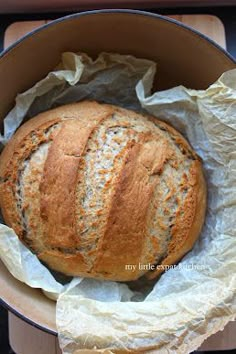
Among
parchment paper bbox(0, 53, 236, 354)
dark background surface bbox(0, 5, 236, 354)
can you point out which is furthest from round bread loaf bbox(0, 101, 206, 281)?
dark background surface bbox(0, 5, 236, 354)

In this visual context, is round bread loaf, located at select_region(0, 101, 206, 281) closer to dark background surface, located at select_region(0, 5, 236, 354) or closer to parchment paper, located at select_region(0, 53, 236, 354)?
parchment paper, located at select_region(0, 53, 236, 354)

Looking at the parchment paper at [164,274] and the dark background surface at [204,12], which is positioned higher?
the dark background surface at [204,12]

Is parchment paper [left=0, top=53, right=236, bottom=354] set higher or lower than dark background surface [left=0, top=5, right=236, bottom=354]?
lower

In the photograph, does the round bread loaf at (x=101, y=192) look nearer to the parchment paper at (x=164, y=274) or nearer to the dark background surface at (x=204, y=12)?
the parchment paper at (x=164, y=274)

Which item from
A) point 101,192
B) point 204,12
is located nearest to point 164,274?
point 101,192

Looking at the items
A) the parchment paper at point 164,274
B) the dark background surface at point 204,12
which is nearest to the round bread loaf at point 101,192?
the parchment paper at point 164,274

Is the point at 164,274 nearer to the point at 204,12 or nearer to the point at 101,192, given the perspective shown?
the point at 101,192
